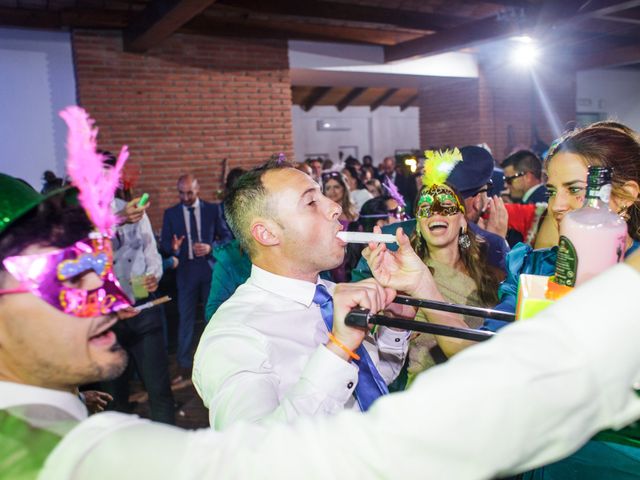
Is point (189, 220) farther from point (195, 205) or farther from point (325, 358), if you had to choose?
point (325, 358)

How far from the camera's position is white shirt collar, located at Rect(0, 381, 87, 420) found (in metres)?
0.98

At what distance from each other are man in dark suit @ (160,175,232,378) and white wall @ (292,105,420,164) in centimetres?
1265

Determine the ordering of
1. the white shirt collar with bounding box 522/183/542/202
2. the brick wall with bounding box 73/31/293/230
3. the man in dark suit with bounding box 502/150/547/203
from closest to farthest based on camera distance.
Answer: the white shirt collar with bounding box 522/183/542/202 → the man in dark suit with bounding box 502/150/547/203 → the brick wall with bounding box 73/31/293/230

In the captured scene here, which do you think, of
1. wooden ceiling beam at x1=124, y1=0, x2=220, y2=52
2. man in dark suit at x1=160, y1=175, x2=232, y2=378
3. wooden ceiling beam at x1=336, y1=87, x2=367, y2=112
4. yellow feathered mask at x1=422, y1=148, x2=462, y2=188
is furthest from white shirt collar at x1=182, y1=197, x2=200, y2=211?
wooden ceiling beam at x1=336, y1=87, x2=367, y2=112

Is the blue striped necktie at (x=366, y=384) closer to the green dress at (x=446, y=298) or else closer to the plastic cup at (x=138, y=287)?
the green dress at (x=446, y=298)

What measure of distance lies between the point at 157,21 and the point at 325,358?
20.1ft

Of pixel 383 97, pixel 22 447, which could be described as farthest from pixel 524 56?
pixel 22 447

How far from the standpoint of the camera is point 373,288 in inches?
55.3

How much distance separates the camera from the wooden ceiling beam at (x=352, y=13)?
7.33m

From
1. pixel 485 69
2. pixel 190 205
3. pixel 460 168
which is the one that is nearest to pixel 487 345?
pixel 460 168

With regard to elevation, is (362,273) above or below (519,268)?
below

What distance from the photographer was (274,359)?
162cm

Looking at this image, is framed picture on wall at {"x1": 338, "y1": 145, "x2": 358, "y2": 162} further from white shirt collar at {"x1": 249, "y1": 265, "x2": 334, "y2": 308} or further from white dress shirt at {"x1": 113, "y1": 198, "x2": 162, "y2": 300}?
white shirt collar at {"x1": 249, "y1": 265, "x2": 334, "y2": 308}

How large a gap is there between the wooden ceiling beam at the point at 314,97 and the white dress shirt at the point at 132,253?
12.8 metres
